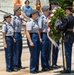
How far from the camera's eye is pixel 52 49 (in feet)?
35.4

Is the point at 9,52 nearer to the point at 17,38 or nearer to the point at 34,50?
the point at 17,38

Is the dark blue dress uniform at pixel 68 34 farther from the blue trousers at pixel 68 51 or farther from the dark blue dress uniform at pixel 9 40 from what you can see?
the dark blue dress uniform at pixel 9 40

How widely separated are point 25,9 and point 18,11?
4964 millimetres

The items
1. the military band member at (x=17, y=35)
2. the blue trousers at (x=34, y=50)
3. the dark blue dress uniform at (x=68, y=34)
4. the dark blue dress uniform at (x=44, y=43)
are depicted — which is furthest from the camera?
the military band member at (x=17, y=35)

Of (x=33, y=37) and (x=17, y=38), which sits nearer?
(x=33, y=37)

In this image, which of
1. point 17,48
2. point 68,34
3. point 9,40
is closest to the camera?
point 68,34

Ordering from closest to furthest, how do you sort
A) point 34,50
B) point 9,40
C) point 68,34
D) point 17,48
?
point 68,34
point 34,50
point 9,40
point 17,48

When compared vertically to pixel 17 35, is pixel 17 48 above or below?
below

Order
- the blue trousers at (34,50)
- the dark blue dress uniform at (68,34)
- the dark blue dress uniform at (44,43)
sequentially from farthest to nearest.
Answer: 1. the dark blue dress uniform at (44,43)
2. the blue trousers at (34,50)
3. the dark blue dress uniform at (68,34)

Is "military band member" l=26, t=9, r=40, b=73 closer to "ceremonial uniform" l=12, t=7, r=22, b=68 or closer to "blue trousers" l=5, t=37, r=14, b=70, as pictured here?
"blue trousers" l=5, t=37, r=14, b=70

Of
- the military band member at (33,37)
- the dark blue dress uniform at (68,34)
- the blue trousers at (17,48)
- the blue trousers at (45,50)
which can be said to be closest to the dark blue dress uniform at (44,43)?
the blue trousers at (45,50)

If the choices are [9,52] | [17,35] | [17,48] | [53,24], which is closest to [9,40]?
[9,52]

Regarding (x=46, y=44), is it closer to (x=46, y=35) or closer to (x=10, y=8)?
(x=46, y=35)

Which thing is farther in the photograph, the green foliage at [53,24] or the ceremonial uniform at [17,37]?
the ceremonial uniform at [17,37]
